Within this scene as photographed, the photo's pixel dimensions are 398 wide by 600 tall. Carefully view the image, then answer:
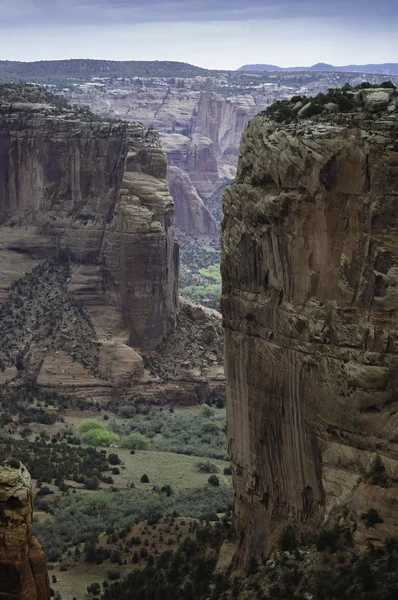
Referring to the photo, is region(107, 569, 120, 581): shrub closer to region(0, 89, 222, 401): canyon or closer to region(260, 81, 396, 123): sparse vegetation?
region(260, 81, 396, 123): sparse vegetation

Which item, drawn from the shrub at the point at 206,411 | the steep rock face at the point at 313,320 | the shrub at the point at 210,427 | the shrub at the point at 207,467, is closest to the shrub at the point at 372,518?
the steep rock face at the point at 313,320

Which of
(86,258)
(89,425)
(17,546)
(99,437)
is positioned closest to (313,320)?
(17,546)

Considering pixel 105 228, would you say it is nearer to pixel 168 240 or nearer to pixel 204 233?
pixel 168 240

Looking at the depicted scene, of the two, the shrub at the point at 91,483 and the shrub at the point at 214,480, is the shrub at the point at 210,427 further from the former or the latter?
the shrub at the point at 91,483

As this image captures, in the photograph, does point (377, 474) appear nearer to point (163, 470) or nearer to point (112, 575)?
point (112, 575)

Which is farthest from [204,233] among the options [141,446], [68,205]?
[141,446]

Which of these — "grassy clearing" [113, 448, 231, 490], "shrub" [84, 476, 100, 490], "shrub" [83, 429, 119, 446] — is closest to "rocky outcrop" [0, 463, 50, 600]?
"shrub" [84, 476, 100, 490]
